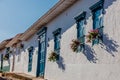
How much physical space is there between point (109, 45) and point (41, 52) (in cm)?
1161

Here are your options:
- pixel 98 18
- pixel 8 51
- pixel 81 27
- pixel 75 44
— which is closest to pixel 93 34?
pixel 98 18

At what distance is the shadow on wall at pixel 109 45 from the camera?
1359 cm

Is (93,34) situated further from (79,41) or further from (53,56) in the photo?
(53,56)

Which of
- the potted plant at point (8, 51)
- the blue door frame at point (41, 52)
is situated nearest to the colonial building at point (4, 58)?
the potted plant at point (8, 51)

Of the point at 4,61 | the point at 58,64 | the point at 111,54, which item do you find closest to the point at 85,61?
the point at 111,54

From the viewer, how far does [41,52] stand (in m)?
25.0

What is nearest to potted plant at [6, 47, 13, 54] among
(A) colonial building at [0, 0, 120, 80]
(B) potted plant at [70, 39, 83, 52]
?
(A) colonial building at [0, 0, 120, 80]

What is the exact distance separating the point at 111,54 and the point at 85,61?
2610 millimetres

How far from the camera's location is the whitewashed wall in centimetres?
1364

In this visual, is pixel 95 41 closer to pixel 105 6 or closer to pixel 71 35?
pixel 105 6

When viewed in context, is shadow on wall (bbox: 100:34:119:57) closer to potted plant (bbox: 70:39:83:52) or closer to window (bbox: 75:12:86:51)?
window (bbox: 75:12:86:51)

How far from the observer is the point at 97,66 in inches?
579

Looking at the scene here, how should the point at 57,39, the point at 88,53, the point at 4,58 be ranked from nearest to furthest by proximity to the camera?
the point at 88,53 → the point at 57,39 → the point at 4,58

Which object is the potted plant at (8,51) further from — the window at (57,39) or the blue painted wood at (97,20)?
the blue painted wood at (97,20)
